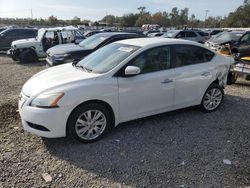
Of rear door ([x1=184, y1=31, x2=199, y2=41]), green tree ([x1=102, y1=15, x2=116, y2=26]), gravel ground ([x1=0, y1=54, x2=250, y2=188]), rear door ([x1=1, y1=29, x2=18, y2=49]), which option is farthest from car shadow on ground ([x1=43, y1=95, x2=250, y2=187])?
green tree ([x1=102, y1=15, x2=116, y2=26])

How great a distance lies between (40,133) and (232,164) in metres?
2.79

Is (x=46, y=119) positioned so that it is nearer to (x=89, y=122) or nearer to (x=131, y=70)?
(x=89, y=122)

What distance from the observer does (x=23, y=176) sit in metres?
3.13

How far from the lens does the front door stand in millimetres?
4031

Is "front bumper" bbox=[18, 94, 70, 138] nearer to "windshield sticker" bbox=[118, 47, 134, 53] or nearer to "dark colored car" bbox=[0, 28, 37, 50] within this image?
"windshield sticker" bbox=[118, 47, 134, 53]

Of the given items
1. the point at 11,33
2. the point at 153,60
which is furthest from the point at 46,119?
the point at 11,33

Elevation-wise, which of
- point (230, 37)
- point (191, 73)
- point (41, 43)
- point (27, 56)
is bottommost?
point (27, 56)

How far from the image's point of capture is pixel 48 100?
3504 millimetres

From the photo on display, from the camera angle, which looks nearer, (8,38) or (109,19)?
(8,38)

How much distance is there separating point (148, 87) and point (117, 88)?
59cm

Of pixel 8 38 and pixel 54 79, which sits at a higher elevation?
pixel 8 38

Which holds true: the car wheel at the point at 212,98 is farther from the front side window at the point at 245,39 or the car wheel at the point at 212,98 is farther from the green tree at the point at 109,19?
the green tree at the point at 109,19

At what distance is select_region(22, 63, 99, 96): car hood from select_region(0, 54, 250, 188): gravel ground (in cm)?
86

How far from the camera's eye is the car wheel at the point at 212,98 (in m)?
5.17
